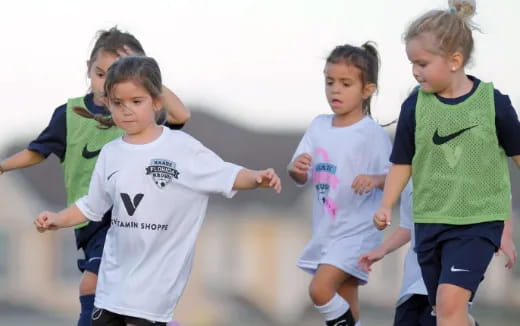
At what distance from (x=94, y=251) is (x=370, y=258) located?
104 centimetres

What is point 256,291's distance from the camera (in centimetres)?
636

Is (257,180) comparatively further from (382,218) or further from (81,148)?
(81,148)

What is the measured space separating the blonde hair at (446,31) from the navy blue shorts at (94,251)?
142 cm

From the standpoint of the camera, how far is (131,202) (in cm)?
432

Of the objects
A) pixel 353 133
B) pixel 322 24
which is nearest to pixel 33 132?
pixel 322 24

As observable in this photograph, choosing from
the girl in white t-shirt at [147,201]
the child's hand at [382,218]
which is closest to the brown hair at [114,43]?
the girl in white t-shirt at [147,201]

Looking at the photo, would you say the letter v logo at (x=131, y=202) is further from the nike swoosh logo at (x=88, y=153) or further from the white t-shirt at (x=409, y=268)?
the white t-shirt at (x=409, y=268)

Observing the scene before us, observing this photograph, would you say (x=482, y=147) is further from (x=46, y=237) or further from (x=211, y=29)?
(x=46, y=237)

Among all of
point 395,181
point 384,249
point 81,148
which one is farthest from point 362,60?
point 81,148

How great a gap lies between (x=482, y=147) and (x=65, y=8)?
8.96ft

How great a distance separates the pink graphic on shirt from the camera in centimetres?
505

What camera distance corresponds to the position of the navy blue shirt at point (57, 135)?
5.04 meters

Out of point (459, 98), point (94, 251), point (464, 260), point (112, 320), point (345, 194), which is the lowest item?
point (112, 320)

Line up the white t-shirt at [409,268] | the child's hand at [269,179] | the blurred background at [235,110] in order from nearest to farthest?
1. the child's hand at [269,179]
2. the white t-shirt at [409,268]
3. the blurred background at [235,110]
